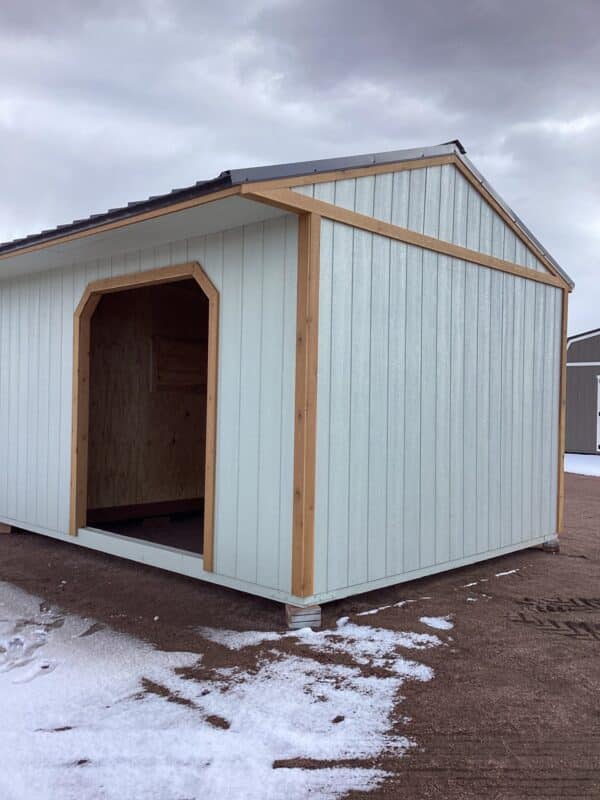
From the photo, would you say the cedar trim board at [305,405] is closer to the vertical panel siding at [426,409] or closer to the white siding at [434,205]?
the vertical panel siding at [426,409]

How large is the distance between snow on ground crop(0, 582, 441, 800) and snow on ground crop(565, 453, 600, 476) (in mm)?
11907

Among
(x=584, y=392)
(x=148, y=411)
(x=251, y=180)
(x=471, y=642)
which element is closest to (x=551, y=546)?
(x=471, y=642)

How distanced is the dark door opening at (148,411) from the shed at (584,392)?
13.9 metres

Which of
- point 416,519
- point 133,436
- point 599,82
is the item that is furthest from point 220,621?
point 599,82

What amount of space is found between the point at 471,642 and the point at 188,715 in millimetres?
1745

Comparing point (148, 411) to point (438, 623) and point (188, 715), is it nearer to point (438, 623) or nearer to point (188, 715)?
point (438, 623)

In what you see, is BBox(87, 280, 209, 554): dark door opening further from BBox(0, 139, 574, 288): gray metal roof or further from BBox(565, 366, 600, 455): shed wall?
BBox(565, 366, 600, 455): shed wall

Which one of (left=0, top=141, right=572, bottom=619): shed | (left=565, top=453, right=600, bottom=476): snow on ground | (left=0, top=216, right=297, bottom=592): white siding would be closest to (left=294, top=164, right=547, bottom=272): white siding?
(left=0, top=141, right=572, bottom=619): shed

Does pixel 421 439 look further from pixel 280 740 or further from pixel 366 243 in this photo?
pixel 280 740

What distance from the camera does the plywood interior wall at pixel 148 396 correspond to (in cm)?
703

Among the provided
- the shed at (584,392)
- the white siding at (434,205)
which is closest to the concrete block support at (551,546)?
the white siding at (434,205)

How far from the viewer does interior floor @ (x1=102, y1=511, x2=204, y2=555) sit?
6184mm

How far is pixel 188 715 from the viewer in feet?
9.63

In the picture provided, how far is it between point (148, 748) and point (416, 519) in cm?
275
